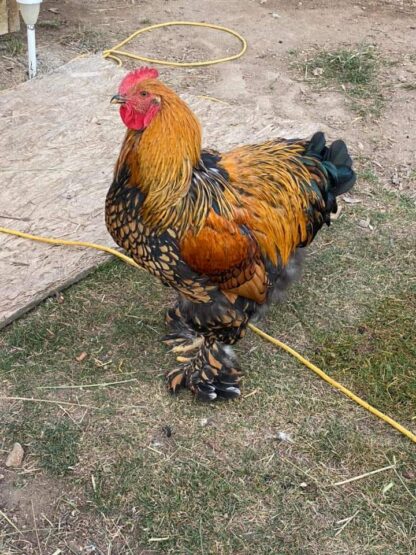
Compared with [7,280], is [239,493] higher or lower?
lower

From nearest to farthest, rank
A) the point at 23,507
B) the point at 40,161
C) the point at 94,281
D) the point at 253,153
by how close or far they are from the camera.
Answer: the point at 23,507, the point at 253,153, the point at 94,281, the point at 40,161

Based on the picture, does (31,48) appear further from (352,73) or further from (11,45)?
(352,73)

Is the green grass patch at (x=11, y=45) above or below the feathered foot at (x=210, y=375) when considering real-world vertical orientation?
above

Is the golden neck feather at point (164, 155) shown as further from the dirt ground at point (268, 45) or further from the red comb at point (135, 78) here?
the dirt ground at point (268, 45)

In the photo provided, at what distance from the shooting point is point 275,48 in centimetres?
713

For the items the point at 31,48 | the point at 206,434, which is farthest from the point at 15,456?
the point at 31,48

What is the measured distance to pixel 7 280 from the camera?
12.5ft

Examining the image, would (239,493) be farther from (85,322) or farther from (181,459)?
(85,322)

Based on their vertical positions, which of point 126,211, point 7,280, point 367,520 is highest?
point 126,211

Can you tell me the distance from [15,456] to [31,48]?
4.10 metres

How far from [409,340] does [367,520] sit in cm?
124

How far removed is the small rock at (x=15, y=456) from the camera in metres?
3.00

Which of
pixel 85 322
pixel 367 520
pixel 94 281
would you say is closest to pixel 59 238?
pixel 94 281

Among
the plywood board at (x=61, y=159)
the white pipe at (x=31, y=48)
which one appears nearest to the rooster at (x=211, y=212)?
the plywood board at (x=61, y=159)
